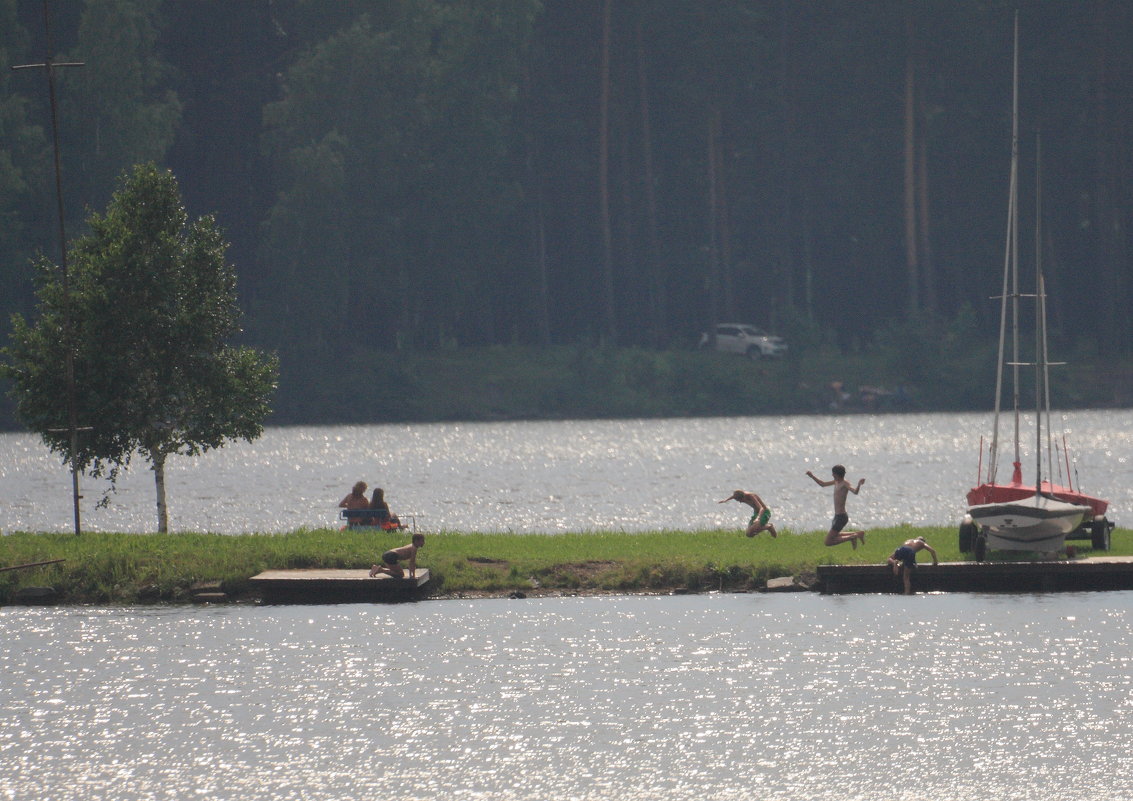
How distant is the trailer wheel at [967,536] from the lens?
33.3m

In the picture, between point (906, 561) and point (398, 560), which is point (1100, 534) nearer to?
point (906, 561)

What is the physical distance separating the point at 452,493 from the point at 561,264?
172 feet

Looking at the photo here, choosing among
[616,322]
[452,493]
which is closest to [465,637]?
[452,493]

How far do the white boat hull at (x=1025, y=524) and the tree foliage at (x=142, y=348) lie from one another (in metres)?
14.9

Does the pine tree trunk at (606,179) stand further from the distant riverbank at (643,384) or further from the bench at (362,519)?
the bench at (362,519)

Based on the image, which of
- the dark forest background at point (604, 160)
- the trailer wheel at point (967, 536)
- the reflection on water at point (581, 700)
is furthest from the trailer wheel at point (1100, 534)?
the dark forest background at point (604, 160)

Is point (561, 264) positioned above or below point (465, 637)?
above

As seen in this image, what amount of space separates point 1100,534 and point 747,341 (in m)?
76.8

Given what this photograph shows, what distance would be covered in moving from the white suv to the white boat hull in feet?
249

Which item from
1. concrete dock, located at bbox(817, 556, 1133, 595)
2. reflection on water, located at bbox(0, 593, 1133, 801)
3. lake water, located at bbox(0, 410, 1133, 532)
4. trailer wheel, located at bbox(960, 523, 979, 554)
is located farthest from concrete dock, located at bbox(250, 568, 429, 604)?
lake water, located at bbox(0, 410, 1133, 532)

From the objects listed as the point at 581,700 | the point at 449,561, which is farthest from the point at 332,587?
the point at 581,700

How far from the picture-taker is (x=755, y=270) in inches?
4673

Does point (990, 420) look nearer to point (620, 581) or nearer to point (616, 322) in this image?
point (616, 322)

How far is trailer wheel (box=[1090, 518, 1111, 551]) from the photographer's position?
33719 millimetres
